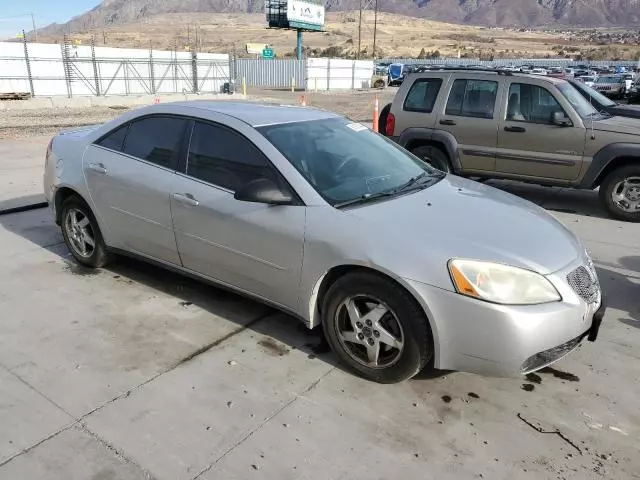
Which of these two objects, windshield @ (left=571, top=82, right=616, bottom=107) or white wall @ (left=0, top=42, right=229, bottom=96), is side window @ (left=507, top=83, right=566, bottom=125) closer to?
windshield @ (left=571, top=82, right=616, bottom=107)

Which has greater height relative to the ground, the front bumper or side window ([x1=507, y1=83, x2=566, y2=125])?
side window ([x1=507, y1=83, x2=566, y2=125])

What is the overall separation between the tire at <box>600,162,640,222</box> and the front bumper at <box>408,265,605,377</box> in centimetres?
452

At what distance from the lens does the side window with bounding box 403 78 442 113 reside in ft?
26.2

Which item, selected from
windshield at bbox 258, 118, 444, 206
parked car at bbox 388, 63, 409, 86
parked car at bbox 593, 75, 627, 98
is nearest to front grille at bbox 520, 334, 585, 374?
windshield at bbox 258, 118, 444, 206

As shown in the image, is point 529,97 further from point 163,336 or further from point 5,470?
point 5,470

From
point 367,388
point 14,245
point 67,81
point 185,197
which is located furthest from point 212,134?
point 67,81

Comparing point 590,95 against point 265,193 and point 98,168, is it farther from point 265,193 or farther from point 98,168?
point 98,168

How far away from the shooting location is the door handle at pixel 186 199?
385cm

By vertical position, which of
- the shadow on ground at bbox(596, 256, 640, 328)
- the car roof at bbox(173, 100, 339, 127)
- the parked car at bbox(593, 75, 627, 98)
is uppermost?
the car roof at bbox(173, 100, 339, 127)

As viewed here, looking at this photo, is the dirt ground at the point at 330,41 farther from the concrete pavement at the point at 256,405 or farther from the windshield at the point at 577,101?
the concrete pavement at the point at 256,405

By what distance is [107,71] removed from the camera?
27.3 metres

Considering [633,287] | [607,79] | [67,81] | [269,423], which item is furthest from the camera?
[607,79]

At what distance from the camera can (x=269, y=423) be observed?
2936mm

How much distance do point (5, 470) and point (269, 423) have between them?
124 centimetres
